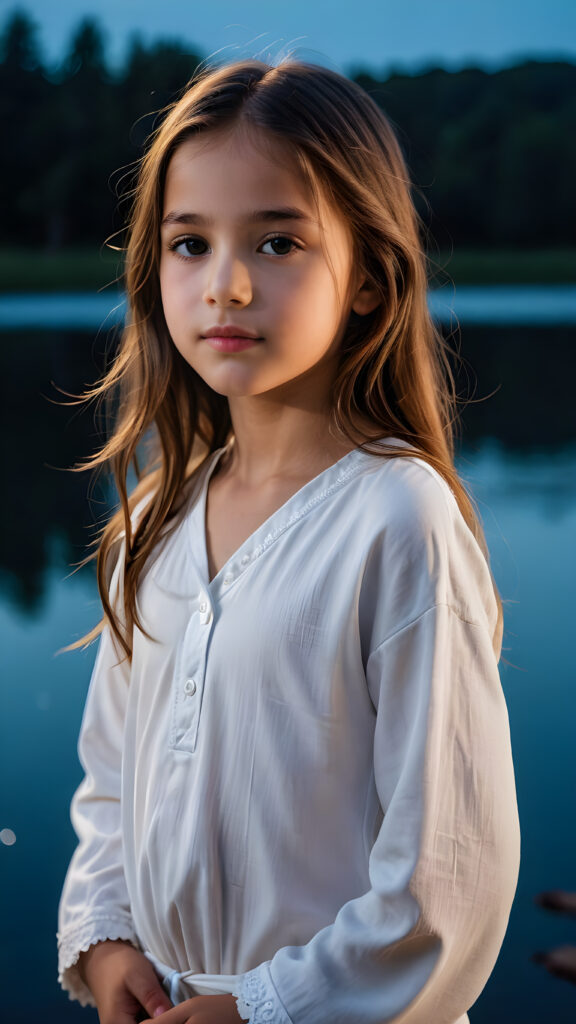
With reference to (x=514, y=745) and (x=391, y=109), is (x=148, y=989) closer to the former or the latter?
(x=514, y=745)

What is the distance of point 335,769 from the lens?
515 mm

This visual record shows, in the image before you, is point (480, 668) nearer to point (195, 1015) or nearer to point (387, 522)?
point (387, 522)

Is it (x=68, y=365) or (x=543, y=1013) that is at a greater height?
(x=68, y=365)

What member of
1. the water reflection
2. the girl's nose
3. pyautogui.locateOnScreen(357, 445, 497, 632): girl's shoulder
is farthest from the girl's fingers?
the water reflection

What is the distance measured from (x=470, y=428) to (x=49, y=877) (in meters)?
1.53

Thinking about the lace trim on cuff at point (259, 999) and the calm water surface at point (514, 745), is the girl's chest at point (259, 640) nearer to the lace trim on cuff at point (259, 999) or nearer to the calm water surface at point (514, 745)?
the lace trim on cuff at point (259, 999)

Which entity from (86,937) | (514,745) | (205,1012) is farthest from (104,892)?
(514,745)

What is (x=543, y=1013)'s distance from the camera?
100 cm

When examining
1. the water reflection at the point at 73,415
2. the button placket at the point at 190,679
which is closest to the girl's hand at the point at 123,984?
the button placket at the point at 190,679

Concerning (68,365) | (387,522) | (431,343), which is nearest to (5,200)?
(68,365)

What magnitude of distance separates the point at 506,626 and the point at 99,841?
1.00 meters

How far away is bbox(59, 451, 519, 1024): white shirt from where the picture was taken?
1.57ft

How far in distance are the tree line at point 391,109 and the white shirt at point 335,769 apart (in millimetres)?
1690

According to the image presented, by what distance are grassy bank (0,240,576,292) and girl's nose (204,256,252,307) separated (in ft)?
5.56
